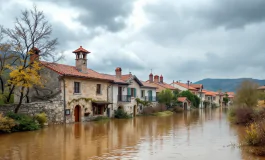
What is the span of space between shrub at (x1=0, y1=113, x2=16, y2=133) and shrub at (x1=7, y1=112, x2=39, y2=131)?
67 centimetres

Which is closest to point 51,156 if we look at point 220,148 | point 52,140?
point 52,140

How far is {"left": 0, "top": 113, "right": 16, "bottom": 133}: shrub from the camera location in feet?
62.4

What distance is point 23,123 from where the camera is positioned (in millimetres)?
21031

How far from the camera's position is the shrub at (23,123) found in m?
20.8

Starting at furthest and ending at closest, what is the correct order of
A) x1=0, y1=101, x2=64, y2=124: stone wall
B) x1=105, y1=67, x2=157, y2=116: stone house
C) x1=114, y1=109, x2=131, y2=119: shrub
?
x1=105, y1=67, x2=157, y2=116: stone house, x1=114, y1=109, x2=131, y2=119: shrub, x1=0, y1=101, x2=64, y2=124: stone wall

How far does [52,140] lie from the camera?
55.8ft

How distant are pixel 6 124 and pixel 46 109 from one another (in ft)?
20.1

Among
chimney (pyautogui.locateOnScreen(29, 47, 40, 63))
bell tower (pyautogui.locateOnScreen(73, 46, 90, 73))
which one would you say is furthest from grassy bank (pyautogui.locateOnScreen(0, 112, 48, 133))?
bell tower (pyautogui.locateOnScreen(73, 46, 90, 73))

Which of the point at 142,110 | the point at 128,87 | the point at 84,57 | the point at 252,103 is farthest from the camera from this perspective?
the point at 142,110

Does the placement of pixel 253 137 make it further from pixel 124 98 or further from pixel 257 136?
pixel 124 98

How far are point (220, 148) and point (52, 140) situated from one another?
9.80 meters

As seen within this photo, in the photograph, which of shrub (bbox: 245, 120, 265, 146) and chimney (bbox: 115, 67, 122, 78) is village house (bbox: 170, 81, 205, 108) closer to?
chimney (bbox: 115, 67, 122, 78)

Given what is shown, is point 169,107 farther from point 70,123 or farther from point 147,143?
point 147,143

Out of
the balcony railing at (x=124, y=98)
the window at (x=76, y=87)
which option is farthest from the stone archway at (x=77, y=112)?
the balcony railing at (x=124, y=98)
